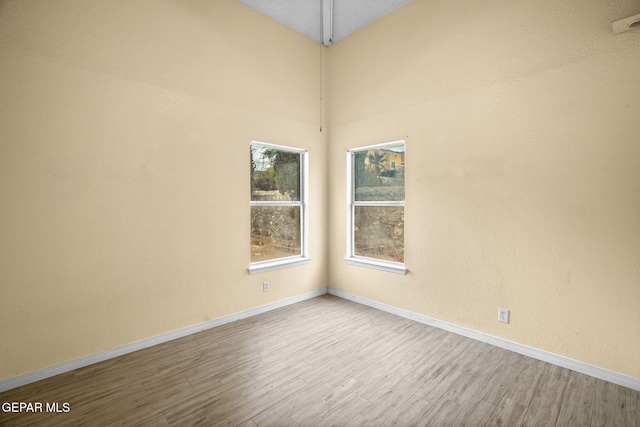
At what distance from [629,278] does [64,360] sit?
177 inches

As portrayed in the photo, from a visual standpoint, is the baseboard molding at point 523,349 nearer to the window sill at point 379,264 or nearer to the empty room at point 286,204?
the empty room at point 286,204

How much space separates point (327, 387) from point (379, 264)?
74.0 inches

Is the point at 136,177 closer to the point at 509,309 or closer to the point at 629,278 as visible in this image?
the point at 509,309

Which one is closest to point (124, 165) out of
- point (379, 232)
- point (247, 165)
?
point (247, 165)

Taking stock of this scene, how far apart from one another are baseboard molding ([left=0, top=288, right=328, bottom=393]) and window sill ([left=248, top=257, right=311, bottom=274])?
460 millimetres

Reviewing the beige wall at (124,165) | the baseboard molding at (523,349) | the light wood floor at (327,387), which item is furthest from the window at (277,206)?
the baseboard molding at (523,349)

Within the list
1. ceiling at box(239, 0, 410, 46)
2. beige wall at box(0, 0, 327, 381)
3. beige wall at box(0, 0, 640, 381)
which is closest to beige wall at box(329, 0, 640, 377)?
beige wall at box(0, 0, 640, 381)

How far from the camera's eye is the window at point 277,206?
3672mm

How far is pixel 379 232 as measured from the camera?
389 centimetres

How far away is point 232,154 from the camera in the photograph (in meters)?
3.36

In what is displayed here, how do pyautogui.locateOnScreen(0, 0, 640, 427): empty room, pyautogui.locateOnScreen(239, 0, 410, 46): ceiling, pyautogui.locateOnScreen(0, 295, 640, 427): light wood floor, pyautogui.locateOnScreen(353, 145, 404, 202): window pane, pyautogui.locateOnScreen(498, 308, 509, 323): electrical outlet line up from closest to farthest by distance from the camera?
pyautogui.locateOnScreen(0, 295, 640, 427): light wood floor, pyautogui.locateOnScreen(0, 0, 640, 427): empty room, pyautogui.locateOnScreen(498, 308, 509, 323): electrical outlet, pyautogui.locateOnScreen(239, 0, 410, 46): ceiling, pyautogui.locateOnScreen(353, 145, 404, 202): window pane

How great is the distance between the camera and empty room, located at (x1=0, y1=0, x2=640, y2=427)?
2.16 meters

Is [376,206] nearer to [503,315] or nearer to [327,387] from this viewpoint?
[503,315]

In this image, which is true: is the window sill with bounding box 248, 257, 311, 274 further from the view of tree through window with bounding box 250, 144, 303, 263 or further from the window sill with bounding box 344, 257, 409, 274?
the window sill with bounding box 344, 257, 409, 274
